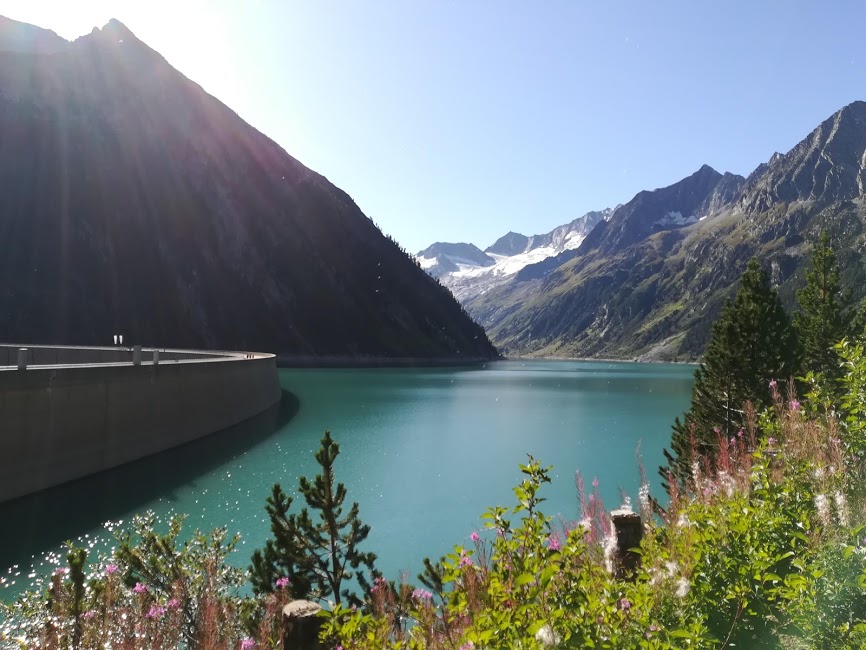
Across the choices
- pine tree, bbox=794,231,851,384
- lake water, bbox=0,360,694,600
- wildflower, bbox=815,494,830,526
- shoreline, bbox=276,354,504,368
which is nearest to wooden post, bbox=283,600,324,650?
wildflower, bbox=815,494,830,526

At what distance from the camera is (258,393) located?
156ft

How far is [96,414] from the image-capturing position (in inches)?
961

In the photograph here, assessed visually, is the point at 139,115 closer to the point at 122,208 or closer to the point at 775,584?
the point at 122,208

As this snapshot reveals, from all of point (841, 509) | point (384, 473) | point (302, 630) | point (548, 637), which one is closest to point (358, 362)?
point (384, 473)

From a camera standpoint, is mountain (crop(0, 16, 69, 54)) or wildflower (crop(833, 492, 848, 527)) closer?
wildflower (crop(833, 492, 848, 527))

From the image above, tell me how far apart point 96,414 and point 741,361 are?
85.3ft

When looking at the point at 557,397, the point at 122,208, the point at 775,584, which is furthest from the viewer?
the point at 122,208

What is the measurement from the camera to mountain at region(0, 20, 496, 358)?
11444 centimetres

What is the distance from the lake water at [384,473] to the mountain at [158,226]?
80.7 m

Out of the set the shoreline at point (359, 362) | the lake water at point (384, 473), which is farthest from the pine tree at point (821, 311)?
the shoreline at point (359, 362)

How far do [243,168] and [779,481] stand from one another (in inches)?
6755

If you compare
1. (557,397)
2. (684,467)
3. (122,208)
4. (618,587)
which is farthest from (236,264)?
(618,587)

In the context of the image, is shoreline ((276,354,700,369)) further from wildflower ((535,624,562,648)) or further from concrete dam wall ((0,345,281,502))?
wildflower ((535,624,562,648))

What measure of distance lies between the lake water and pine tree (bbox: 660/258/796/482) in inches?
214
